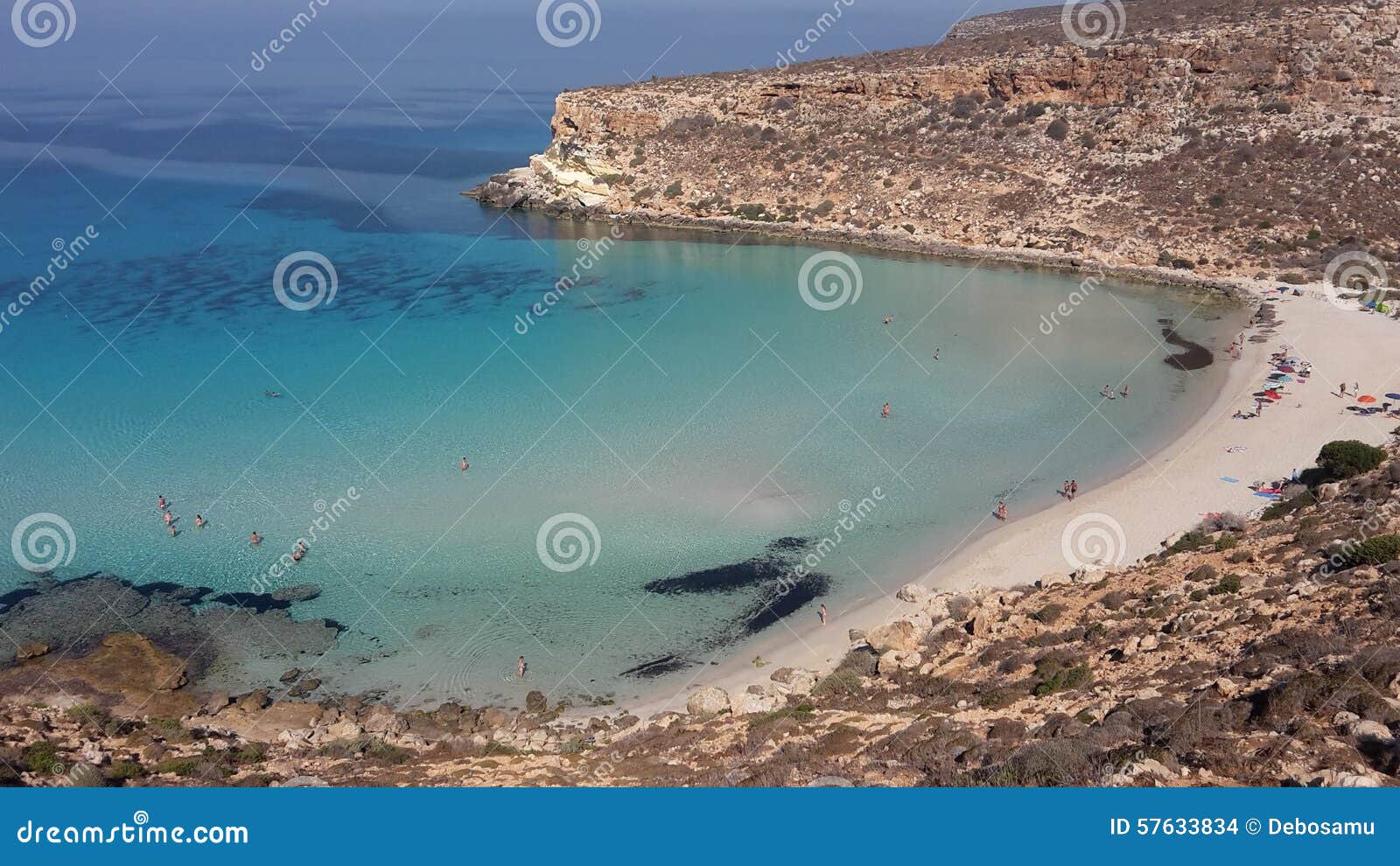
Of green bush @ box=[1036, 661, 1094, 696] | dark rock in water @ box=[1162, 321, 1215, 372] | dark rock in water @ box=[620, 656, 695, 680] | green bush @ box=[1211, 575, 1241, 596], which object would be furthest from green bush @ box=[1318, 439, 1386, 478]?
dark rock in water @ box=[620, 656, 695, 680]

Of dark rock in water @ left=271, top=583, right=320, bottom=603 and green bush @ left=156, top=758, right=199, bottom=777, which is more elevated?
dark rock in water @ left=271, top=583, right=320, bottom=603

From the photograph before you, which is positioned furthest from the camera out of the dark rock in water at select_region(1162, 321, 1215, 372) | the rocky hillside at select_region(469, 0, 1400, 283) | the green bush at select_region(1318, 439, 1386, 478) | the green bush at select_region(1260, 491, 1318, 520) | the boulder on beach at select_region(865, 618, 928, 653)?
the rocky hillside at select_region(469, 0, 1400, 283)

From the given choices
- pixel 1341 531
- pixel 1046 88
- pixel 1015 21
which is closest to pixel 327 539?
pixel 1341 531

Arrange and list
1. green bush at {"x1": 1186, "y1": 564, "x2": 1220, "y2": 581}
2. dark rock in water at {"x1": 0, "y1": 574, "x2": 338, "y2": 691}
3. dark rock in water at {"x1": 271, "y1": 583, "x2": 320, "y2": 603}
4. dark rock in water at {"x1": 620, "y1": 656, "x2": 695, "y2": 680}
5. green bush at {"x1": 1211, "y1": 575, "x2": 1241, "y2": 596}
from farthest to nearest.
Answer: dark rock in water at {"x1": 271, "y1": 583, "x2": 320, "y2": 603} → dark rock in water at {"x1": 0, "y1": 574, "x2": 338, "y2": 691} → dark rock in water at {"x1": 620, "y1": 656, "x2": 695, "y2": 680} → green bush at {"x1": 1186, "y1": 564, "x2": 1220, "y2": 581} → green bush at {"x1": 1211, "y1": 575, "x2": 1241, "y2": 596}

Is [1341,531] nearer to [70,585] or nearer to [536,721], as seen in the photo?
[536,721]

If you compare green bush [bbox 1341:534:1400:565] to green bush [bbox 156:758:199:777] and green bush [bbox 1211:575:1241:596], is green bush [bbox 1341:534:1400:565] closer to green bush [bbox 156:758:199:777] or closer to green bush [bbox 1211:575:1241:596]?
green bush [bbox 1211:575:1241:596]

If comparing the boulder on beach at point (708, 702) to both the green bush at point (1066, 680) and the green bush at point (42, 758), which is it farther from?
the green bush at point (42, 758)

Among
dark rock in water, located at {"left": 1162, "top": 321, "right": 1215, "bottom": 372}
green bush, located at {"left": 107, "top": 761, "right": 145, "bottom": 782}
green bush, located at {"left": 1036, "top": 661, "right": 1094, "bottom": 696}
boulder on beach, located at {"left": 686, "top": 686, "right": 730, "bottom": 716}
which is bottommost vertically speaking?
green bush, located at {"left": 107, "top": 761, "right": 145, "bottom": 782}

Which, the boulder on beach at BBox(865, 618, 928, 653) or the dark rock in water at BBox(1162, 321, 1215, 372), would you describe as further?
the dark rock in water at BBox(1162, 321, 1215, 372)
